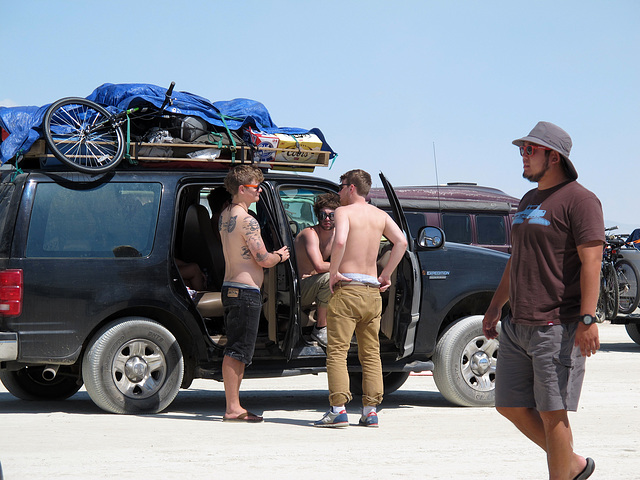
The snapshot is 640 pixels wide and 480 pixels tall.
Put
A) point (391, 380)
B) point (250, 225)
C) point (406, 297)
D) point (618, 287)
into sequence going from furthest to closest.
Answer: point (618, 287) < point (391, 380) < point (406, 297) < point (250, 225)

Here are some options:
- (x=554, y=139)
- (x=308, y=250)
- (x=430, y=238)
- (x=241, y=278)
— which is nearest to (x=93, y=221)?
(x=241, y=278)

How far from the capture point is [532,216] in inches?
186

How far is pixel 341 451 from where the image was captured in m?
6.11

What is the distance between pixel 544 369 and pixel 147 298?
3.87 meters

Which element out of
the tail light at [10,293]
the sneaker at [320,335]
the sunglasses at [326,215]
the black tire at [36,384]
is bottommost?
the black tire at [36,384]

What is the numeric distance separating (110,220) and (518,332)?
13.1 ft

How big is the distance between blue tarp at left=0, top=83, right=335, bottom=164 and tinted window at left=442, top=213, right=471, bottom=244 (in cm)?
1125

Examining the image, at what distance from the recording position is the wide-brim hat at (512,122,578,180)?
475 cm

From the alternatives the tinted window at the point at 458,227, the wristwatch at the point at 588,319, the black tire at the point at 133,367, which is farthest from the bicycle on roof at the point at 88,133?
the tinted window at the point at 458,227

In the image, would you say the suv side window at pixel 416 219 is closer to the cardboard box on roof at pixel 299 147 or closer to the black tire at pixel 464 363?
the black tire at pixel 464 363

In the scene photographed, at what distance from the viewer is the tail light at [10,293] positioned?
23.6 feet

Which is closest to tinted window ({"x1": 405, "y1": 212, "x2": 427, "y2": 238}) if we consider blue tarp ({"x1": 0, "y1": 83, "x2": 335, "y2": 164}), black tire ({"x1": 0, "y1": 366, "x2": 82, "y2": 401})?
blue tarp ({"x1": 0, "y1": 83, "x2": 335, "y2": 164})

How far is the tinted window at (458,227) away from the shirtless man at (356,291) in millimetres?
12073

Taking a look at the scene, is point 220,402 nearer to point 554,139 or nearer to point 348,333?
point 348,333
